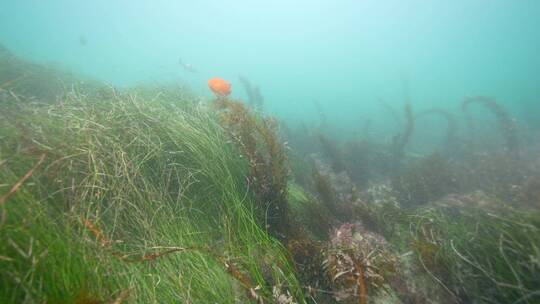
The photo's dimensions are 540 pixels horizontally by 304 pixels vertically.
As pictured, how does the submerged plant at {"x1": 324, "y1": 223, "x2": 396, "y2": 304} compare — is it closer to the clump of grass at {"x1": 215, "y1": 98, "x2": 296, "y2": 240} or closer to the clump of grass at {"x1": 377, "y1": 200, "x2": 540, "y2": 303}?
the clump of grass at {"x1": 377, "y1": 200, "x2": 540, "y2": 303}

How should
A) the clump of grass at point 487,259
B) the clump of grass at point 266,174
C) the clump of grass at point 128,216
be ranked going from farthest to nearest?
the clump of grass at point 266,174
the clump of grass at point 487,259
the clump of grass at point 128,216

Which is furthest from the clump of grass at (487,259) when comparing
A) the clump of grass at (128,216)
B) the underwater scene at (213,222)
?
the clump of grass at (128,216)

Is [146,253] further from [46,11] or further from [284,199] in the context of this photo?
[46,11]

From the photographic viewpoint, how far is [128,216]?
2.27m

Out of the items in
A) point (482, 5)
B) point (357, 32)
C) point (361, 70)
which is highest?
point (482, 5)

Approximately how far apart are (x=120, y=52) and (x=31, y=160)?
509 feet

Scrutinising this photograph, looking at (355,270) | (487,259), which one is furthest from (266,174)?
(487,259)

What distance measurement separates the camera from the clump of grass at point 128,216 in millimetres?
1549

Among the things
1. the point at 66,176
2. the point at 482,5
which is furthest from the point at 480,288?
the point at 482,5

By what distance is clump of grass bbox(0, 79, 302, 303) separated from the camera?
155cm

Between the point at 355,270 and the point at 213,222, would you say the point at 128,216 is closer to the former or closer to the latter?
the point at 213,222

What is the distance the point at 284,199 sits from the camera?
295 centimetres

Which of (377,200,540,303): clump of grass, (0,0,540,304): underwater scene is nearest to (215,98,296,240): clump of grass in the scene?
(0,0,540,304): underwater scene

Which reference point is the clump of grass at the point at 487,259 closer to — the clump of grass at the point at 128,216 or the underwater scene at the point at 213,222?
the underwater scene at the point at 213,222
